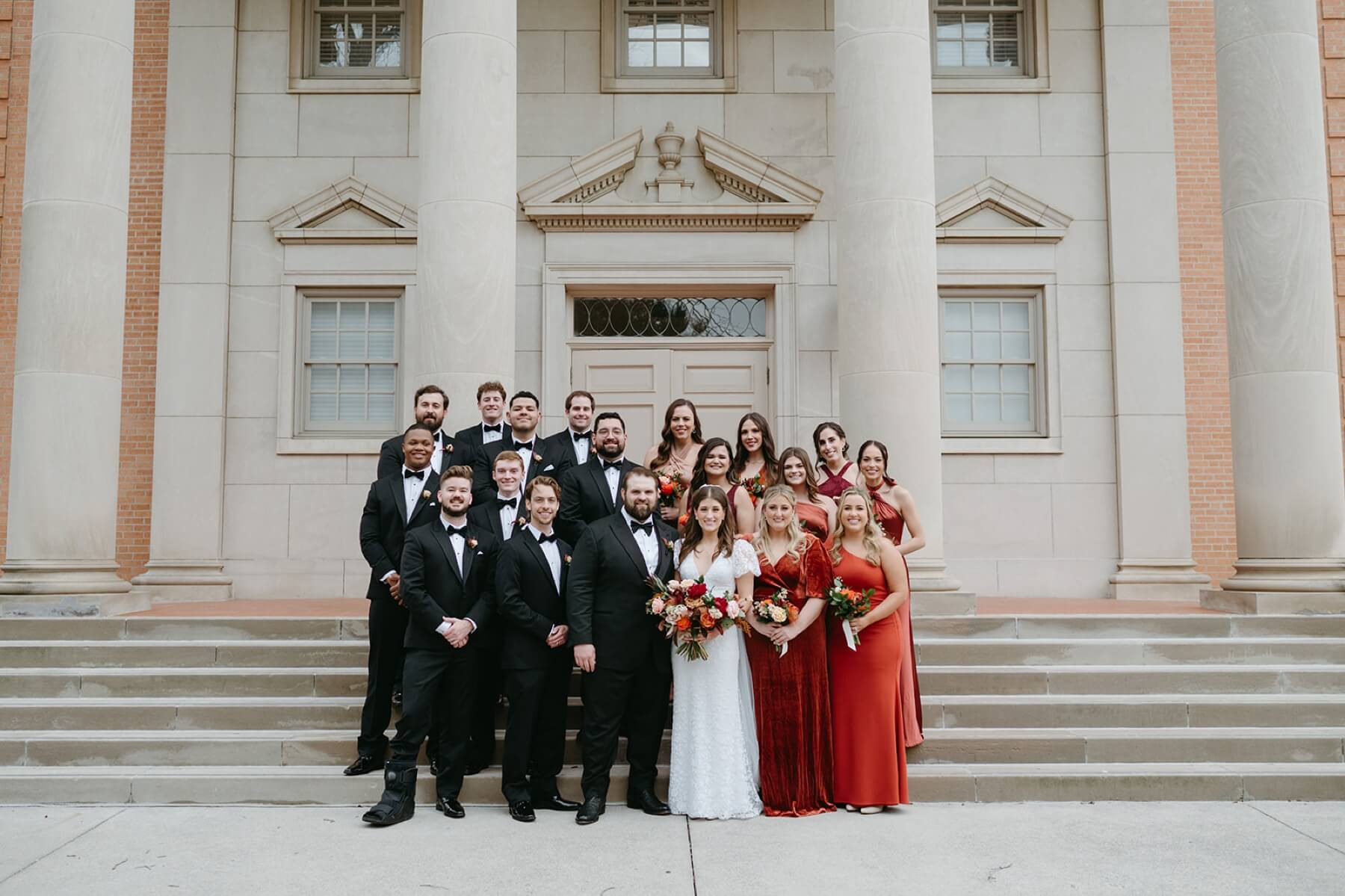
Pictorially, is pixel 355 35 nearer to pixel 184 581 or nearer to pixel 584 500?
pixel 184 581

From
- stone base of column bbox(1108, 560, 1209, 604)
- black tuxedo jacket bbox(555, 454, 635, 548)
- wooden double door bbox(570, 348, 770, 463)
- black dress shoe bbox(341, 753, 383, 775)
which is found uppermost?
wooden double door bbox(570, 348, 770, 463)

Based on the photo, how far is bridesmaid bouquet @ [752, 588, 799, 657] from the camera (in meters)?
6.68

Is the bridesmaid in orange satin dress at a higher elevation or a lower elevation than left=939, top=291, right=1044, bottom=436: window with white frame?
lower

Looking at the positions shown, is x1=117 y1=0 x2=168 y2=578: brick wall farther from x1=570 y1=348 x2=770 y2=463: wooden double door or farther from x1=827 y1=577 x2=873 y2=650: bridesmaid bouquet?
x1=827 y1=577 x2=873 y2=650: bridesmaid bouquet

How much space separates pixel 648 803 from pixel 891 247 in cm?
555

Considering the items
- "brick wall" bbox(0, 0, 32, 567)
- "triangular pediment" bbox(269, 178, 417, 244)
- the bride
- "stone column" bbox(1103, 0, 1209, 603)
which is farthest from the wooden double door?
"brick wall" bbox(0, 0, 32, 567)

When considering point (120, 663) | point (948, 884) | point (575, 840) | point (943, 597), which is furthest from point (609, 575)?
point (120, 663)

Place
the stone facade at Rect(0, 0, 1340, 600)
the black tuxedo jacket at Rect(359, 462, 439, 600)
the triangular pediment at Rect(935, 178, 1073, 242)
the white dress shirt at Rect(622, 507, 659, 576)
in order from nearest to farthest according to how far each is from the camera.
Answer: the white dress shirt at Rect(622, 507, 659, 576), the black tuxedo jacket at Rect(359, 462, 439, 600), the stone facade at Rect(0, 0, 1340, 600), the triangular pediment at Rect(935, 178, 1073, 242)

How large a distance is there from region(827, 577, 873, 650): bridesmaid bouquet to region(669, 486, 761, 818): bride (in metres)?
0.53

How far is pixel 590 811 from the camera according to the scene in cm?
659

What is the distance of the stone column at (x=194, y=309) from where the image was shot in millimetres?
12922

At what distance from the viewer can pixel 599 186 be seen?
1330 cm

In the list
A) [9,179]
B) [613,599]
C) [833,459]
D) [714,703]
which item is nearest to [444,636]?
[613,599]


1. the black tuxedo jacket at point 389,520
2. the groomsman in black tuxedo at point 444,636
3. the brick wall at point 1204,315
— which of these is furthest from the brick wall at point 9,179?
the brick wall at point 1204,315
